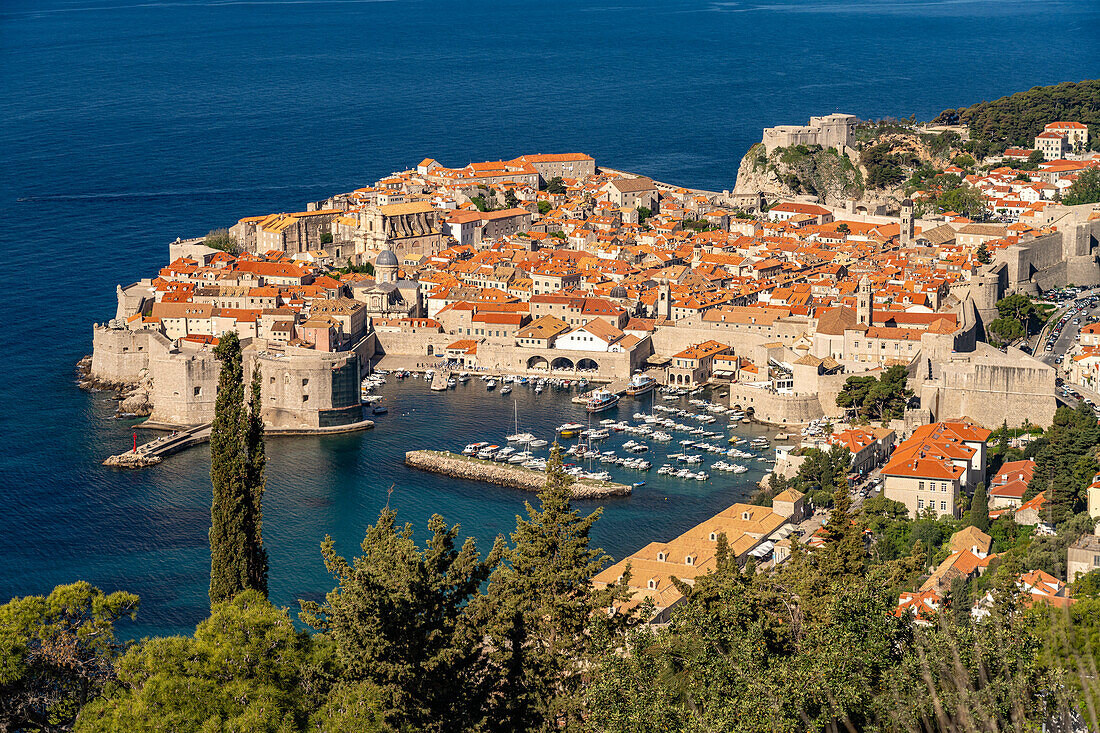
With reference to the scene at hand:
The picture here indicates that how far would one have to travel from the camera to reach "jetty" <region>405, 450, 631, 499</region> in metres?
27.3

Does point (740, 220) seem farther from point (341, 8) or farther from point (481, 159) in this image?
point (341, 8)

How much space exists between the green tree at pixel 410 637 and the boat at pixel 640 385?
2176 centimetres

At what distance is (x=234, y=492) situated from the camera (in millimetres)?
14133

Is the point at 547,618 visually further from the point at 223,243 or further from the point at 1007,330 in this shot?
the point at 223,243

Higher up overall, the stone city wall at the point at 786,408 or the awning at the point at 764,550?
the stone city wall at the point at 786,408

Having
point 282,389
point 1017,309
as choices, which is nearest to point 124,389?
point 282,389

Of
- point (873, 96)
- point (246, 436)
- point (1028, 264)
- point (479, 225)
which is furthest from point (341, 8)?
point (246, 436)

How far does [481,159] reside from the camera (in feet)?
229

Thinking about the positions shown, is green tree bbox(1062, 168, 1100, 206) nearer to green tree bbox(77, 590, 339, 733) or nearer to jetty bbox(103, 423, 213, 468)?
jetty bbox(103, 423, 213, 468)

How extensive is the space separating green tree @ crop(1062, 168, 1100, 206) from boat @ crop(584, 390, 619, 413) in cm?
1886

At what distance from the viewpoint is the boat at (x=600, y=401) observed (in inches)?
1292

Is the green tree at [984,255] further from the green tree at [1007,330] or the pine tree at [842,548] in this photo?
the pine tree at [842,548]

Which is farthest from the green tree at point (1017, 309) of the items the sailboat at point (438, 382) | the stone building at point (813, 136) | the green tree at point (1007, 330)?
the stone building at point (813, 136)

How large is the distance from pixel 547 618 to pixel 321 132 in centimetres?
6920
